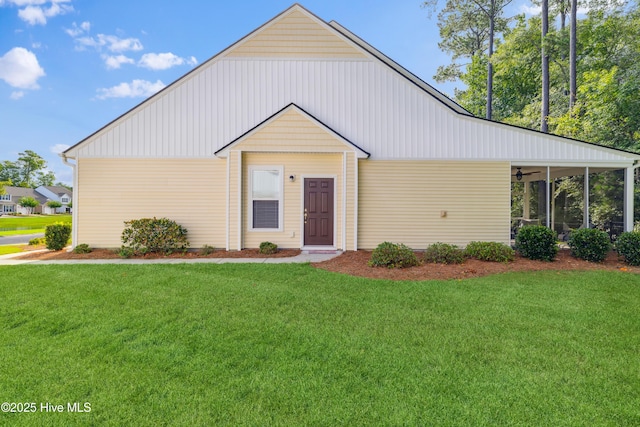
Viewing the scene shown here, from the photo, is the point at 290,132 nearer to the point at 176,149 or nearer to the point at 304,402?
the point at 176,149

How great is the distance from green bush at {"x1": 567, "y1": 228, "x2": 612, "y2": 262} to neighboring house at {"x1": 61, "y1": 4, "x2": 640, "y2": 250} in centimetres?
173

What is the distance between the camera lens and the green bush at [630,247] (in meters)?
7.16

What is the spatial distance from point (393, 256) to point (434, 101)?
548 cm

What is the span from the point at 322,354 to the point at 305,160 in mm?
6845

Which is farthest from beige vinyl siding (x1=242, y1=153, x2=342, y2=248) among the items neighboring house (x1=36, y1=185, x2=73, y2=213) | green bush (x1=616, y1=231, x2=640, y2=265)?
neighboring house (x1=36, y1=185, x2=73, y2=213)

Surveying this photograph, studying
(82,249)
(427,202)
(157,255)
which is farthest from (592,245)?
(82,249)

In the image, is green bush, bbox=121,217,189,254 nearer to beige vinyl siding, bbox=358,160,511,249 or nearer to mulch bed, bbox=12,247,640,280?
mulch bed, bbox=12,247,640,280

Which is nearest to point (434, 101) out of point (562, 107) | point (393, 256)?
point (393, 256)

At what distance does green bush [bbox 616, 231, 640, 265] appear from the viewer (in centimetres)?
716

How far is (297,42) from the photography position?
9359 mm

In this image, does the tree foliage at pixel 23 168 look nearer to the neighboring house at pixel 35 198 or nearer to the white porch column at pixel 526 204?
the neighboring house at pixel 35 198

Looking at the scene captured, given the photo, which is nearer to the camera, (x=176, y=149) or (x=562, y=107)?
(x=176, y=149)

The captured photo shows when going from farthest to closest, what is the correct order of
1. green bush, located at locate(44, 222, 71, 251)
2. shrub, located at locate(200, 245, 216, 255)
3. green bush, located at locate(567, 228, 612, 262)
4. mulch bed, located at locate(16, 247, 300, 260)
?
1. green bush, located at locate(44, 222, 71, 251)
2. shrub, located at locate(200, 245, 216, 255)
3. mulch bed, located at locate(16, 247, 300, 260)
4. green bush, located at locate(567, 228, 612, 262)

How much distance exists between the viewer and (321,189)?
908cm
